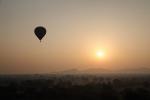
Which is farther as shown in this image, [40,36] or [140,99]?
[140,99]

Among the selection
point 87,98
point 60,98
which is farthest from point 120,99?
point 60,98

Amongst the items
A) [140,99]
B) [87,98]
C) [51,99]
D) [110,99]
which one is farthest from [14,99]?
[140,99]

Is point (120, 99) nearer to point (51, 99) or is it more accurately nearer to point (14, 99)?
point (51, 99)

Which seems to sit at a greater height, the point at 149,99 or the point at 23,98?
the point at 23,98

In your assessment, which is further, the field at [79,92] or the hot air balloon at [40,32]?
the field at [79,92]

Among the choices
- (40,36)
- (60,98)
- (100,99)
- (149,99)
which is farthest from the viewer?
(60,98)

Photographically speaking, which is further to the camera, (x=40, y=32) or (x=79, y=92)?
(x=79, y=92)

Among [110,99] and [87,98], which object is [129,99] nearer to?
[110,99]

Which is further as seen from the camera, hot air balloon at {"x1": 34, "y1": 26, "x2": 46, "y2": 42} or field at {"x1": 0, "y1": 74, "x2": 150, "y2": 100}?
field at {"x1": 0, "y1": 74, "x2": 150, "y2": 100}

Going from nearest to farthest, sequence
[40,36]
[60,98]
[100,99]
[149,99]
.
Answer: [40,36], [149,99], [100,99], [60,98]
